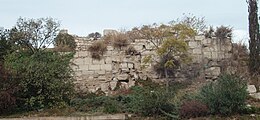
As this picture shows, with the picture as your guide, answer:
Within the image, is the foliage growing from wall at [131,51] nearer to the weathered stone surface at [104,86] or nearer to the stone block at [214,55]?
the weathered stone surface at [104,86]

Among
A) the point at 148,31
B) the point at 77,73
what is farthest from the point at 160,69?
the point at 77,73

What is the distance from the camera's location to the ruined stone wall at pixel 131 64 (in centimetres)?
1875

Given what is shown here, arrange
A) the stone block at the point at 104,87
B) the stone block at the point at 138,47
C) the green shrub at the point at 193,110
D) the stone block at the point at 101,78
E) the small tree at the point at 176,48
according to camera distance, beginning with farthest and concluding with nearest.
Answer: the stone block at the point at 138,47
the stone block at the point at 101,78
the stone block at the point at 104,87
the small tree at the point at 176,48
the green shrub at the point at 193,110

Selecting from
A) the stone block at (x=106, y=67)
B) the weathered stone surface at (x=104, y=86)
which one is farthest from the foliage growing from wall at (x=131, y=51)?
the weathered stone surface at (x=104, y=86)

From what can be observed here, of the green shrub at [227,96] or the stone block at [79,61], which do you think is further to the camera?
the stone block at [79,61]

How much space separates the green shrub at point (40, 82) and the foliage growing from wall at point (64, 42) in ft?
6.26

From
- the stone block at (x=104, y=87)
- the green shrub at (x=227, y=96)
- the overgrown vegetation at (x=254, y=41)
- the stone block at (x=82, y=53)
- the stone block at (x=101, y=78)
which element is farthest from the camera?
the stone block at (x=82, y=53)

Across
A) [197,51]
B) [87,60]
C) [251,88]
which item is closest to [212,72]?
[197,51]

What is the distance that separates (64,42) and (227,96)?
31.7 ft

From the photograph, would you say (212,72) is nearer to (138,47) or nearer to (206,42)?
(206,42)

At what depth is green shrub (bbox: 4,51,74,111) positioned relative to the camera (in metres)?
16.0

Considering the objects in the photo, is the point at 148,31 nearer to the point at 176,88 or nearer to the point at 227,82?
the point at 176,88

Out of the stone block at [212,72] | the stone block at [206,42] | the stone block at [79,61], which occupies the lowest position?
the stone block at [212,72]

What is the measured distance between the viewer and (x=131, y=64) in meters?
18.9
